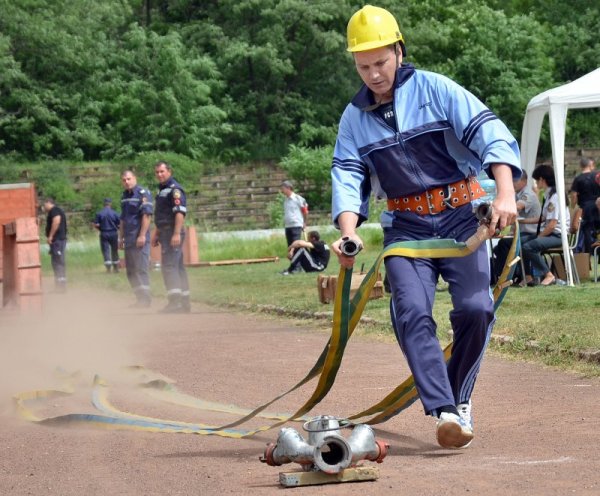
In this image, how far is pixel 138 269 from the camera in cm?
2008

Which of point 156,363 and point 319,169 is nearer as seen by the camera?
point 156,363

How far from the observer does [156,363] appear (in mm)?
11609

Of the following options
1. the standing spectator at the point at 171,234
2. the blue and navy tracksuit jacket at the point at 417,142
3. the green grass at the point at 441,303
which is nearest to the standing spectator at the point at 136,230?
the standing spectator at the point at 171,234

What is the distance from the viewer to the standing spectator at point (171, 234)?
17828mm

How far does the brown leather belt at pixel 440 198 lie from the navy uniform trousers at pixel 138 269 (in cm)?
1378

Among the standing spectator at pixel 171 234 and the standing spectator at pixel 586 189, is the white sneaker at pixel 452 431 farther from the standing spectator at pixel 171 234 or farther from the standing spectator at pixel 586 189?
the standing spectator at pixel 586 189

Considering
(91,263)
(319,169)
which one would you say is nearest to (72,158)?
(319,169)

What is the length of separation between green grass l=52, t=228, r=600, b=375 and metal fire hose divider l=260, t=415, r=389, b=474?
4091 millimetres

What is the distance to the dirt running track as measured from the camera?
5.46 m

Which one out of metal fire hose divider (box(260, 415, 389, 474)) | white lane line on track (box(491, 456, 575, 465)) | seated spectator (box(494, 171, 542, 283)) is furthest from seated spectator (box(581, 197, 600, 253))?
metal fire hose divider (box(260, 415, 389, 474))

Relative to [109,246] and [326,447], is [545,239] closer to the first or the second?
[326,447]

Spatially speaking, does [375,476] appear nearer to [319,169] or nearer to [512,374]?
[512,374]

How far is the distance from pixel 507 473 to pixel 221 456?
1.51 meters

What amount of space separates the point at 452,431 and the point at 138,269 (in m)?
14.5
